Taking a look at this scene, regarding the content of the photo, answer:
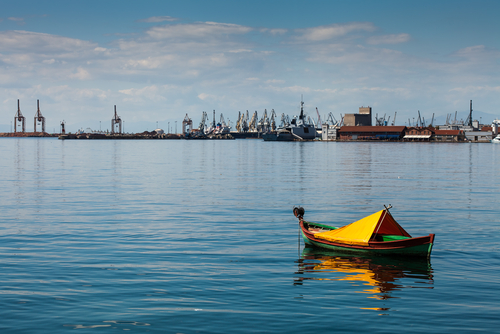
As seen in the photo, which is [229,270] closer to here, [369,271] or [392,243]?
[369,271]

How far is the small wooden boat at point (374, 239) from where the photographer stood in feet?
62.6

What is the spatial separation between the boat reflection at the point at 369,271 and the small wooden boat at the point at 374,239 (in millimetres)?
352

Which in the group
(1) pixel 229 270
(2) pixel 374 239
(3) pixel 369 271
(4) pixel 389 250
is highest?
(2) pixel 374 239

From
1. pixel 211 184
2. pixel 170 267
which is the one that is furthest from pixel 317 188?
pixel 170 267

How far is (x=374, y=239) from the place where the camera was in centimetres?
2030

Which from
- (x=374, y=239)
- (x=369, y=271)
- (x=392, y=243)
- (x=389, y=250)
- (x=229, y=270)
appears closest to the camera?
(x=229, y=270)

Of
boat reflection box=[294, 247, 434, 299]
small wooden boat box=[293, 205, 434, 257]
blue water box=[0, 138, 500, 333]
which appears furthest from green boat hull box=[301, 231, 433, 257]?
blue water box=[0, 138, 500, 333]

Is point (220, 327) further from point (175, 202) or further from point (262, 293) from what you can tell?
point (175, 202)

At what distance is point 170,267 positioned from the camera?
704 inches

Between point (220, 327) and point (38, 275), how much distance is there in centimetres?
806

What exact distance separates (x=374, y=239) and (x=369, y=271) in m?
2.46

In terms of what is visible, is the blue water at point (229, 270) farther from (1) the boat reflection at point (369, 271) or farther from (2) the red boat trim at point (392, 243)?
(2) the red boat trim at point (392, 243)

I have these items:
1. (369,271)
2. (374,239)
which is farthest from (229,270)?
(374,239)

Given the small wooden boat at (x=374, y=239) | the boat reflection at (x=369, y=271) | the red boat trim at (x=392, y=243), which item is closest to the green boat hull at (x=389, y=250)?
the small wooden boat at (x=374, y=239)
